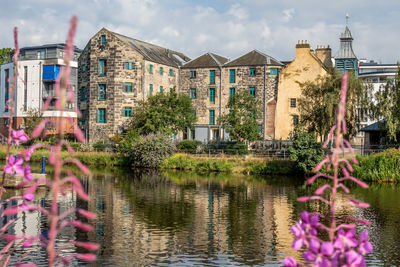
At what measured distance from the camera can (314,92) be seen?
4622 cm

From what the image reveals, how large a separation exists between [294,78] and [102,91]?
21.5 metres

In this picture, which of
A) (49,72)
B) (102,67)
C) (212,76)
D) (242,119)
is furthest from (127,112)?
(49,72)

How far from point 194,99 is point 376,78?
24.5 metres

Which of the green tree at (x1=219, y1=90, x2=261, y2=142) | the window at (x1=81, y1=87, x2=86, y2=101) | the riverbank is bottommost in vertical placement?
the riverbank

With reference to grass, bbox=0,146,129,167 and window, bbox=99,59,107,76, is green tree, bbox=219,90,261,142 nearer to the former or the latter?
grass, bbox=0,146,129,167

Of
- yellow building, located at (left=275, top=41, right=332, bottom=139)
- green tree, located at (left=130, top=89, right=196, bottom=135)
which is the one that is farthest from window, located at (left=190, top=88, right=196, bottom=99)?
yellow building, located at (left=275, top=41, right=332, bottom=139)

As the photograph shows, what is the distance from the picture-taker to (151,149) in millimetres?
45969

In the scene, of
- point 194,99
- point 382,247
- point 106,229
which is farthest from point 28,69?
point 382,247

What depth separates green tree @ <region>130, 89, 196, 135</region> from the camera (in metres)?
50.6

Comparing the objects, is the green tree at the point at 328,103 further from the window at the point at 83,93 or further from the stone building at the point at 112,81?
the window at the point at 83,93

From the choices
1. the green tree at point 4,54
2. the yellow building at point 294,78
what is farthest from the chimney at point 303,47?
the green tree at point 4,54

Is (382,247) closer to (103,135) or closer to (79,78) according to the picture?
(103,135)

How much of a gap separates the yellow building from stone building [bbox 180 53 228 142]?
7199mm

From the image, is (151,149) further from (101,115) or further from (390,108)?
(390,108)
